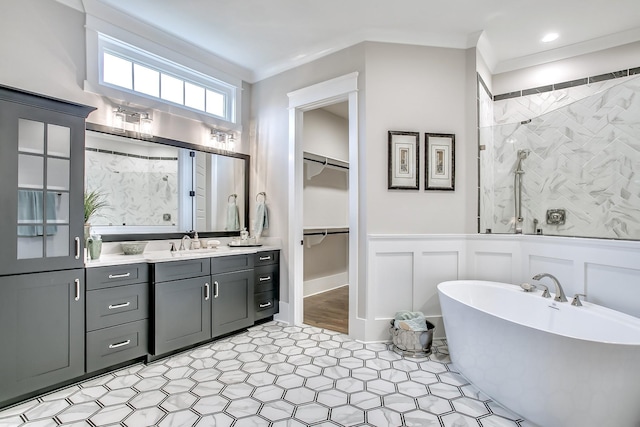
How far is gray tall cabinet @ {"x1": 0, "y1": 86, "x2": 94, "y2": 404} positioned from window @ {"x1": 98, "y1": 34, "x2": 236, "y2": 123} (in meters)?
0.79

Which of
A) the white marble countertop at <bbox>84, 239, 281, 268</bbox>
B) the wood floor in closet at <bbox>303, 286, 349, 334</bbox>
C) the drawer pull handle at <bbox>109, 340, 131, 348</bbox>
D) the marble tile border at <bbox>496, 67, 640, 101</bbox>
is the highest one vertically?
the marble tile border at <bbox>496, 67, 640, 101</bbox>

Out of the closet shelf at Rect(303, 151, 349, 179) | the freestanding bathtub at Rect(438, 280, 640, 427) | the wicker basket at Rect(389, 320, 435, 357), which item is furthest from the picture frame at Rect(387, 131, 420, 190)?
the closet shelf at Rect(303, 151, 349, 179)

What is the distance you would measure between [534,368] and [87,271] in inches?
111

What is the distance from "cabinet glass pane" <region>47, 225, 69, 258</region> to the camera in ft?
6.86

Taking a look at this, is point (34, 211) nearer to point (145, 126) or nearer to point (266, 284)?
point (145, 126)

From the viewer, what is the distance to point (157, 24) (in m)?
2.88

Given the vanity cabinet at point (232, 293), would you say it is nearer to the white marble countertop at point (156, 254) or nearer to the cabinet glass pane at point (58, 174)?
the white marble countertop at point (156, 254)

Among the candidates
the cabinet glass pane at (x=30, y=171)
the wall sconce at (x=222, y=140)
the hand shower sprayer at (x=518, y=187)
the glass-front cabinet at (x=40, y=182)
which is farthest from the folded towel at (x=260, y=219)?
the hand shower sprayer at (x=518, y=187)

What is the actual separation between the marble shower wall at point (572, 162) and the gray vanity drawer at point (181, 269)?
2595 millimetres

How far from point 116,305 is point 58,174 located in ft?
3.24

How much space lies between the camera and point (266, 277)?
135 inches

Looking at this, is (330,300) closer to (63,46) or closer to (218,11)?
(218,11)

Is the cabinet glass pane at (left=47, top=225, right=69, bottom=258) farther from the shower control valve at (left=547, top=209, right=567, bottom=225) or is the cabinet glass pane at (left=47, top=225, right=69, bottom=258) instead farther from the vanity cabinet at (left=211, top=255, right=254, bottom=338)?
the shower control valve at (left=547, top=209, right=567, bottom=225)

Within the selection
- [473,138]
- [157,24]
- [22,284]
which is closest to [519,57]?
[473,138]
